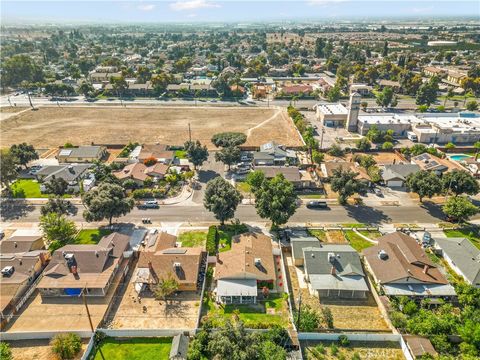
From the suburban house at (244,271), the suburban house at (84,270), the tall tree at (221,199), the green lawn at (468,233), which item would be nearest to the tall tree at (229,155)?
the tall tree at (221,199)

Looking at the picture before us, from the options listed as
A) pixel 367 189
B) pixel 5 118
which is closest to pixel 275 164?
pixel 367 189

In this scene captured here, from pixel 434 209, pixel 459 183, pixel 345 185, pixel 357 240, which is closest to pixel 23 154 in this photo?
pixel 345 185

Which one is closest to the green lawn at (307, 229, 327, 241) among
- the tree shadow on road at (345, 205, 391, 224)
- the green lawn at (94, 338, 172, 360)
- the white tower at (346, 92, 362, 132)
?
the tree shadow on road at (345, 205, 391, 224)

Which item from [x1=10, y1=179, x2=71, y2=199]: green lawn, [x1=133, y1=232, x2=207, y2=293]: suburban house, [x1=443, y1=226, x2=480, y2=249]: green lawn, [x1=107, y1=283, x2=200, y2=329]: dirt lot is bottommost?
[x1=443, y1=226, x2=480, y2=249]: green lawn

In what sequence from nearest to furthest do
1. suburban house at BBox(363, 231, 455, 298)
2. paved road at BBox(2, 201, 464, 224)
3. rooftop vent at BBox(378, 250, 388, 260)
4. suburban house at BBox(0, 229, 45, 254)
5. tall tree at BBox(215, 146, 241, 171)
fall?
1. suburban house at BBox(363, 231, 455, 298)
2. rooftop vent at BBox(378, 250, 388, 260)
3. suburban house at BBox(0, 229, 45, 254)
4. paved road at BBox(2, 201, 464, 224)
5. tall tree at BBox(215, 146, 241, 171)

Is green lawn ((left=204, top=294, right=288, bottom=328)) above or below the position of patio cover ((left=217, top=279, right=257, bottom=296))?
below

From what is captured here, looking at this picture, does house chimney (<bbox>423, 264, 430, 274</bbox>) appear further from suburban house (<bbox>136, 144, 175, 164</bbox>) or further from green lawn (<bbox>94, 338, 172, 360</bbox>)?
suburban house (<bbox>136, 144, 175, 164</bbox>)
